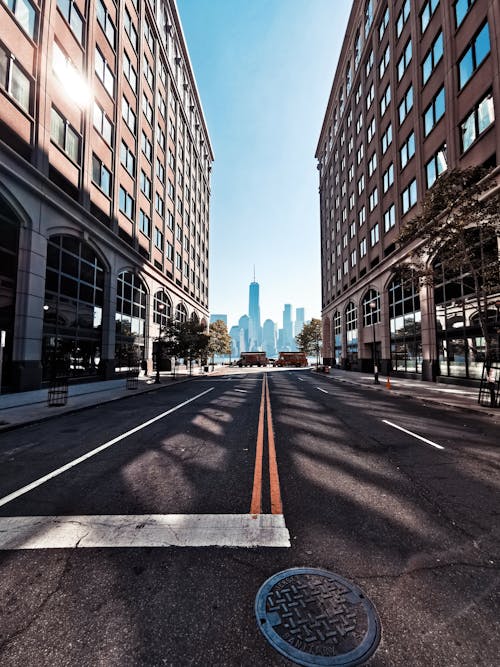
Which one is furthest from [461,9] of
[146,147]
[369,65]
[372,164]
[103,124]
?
[146,147]

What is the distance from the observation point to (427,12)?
74.9 ft

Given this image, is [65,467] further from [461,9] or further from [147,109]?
[147,109]

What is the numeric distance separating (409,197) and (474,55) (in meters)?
9.33

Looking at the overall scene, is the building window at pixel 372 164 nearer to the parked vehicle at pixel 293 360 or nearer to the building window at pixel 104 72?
the building window at pixel 104 72

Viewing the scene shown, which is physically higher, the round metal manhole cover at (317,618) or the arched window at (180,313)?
the arched window at (180,313)

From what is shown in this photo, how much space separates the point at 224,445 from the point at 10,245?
15.6 meters

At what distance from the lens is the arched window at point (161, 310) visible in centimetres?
3327

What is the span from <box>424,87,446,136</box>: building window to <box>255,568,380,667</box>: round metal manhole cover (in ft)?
89.6

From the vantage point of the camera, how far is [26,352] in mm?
15195

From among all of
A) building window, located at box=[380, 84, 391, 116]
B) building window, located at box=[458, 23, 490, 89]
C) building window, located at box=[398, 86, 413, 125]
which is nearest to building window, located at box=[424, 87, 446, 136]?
building window, located at box=[458, 23, 490, 89]

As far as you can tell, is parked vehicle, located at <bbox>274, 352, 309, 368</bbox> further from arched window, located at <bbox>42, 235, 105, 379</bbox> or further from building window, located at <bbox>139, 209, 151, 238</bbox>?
arched window, located at <bbox>42, 235, 105, 379</bbox>

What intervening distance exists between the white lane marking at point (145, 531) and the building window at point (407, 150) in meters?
29.8

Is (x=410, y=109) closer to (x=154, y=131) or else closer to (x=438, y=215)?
(x=438, y=215)

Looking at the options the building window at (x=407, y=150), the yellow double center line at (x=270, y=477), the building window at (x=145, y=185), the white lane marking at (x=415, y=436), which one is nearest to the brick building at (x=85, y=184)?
the building window at (x=145, y=185)
